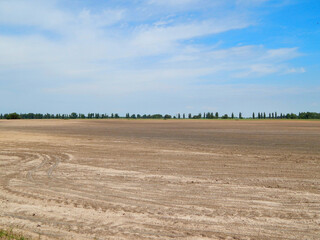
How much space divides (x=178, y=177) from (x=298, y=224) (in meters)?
4.81

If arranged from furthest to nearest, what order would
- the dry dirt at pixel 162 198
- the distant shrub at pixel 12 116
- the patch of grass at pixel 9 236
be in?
the distant shrub at pixel 12 116
the dry dirt at pixel 162 198
the patch of grass at pixel 9 236

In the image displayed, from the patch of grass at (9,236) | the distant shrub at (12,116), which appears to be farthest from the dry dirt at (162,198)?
the distant shrub at (12,116)

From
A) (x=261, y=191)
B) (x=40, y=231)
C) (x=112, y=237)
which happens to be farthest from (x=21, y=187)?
(x=261, y=191)

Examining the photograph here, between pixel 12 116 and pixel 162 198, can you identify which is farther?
pixel 12 116

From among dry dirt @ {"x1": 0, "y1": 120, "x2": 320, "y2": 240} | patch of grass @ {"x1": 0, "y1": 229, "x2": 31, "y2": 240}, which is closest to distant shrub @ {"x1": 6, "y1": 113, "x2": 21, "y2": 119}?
dry dirt @ {"x1": 0, "y1": 120, "x2": 320, "y2": 240}

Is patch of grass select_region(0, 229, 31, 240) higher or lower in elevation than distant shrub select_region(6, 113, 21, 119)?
lower

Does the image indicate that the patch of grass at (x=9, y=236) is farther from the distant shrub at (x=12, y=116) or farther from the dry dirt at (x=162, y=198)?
the distant shrub at (x=12, y=116)

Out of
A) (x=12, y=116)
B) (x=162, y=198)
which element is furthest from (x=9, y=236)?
(x=12, y=116)

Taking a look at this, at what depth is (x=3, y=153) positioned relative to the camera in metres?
15.4

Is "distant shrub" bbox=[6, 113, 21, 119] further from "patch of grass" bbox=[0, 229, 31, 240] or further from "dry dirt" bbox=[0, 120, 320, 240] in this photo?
"patch of grass" bbox=[0, 229, 31, 240]

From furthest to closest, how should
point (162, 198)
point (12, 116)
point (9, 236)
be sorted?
point (12, 116) → point (162, 198) → point (9, 236)

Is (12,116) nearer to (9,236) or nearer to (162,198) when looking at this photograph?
(162,198)

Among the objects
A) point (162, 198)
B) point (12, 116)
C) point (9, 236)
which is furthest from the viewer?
point (12, 116)

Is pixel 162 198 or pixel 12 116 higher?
pixel 12 116
